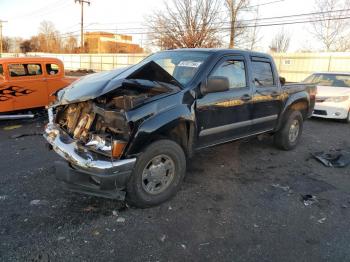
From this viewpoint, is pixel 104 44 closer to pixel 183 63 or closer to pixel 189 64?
pixel 183 63

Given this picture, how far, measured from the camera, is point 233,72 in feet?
15.1

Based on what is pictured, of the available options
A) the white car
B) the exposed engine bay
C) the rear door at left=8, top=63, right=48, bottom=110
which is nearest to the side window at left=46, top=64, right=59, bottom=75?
the rear door at left=8, top=63, right=48, bottom=110

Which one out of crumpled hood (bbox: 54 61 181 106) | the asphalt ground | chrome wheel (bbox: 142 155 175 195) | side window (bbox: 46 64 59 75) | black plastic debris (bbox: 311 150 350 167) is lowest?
the asphalt ground

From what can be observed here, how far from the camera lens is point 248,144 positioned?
22.0 feet

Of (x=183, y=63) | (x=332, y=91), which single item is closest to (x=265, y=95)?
(x=183, y=63)

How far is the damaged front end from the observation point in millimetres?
3205

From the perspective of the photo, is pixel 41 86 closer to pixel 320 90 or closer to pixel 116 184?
pixel 116 184

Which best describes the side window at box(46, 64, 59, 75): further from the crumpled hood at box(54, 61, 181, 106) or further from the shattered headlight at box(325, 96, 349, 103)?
the shattered headlight at box(325, 96, 349, 103)

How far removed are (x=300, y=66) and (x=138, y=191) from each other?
801 inches

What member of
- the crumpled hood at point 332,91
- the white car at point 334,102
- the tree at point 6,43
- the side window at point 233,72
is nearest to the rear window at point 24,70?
the side window at point 233,72

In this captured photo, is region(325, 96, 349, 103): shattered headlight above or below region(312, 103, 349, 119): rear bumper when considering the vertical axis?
above

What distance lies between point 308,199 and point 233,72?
2.15m

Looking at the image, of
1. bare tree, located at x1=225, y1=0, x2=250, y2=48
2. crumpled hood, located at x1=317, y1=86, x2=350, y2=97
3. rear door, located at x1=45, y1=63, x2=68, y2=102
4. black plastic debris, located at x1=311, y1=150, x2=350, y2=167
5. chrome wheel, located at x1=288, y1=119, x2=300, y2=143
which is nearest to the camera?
black plastic debris, located at x1=311, y1=150, x2=350, y2=167

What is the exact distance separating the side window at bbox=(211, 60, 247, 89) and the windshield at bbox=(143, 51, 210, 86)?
0.29 metres
